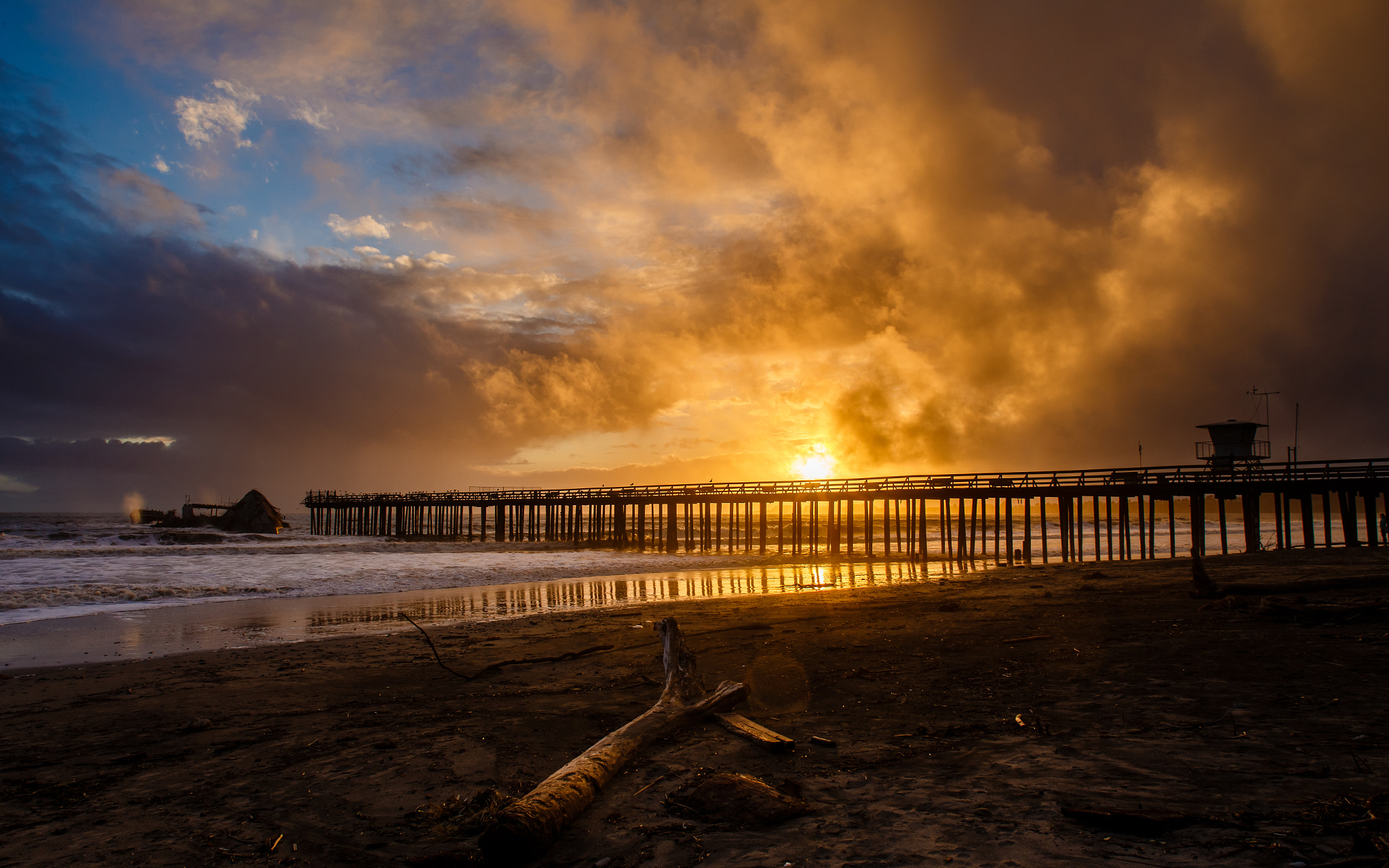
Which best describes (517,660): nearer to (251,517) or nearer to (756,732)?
(756,732)

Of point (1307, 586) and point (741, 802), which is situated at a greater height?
point (1307, 586)

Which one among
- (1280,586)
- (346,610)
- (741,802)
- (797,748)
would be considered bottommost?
(346,610)

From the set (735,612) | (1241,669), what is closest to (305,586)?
(735,612)

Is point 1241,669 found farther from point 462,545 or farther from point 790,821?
point 462,545

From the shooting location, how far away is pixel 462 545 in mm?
55344

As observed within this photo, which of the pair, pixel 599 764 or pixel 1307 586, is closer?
pixel 599 764

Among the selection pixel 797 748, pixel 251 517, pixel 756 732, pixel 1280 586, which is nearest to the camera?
pixel 797 748

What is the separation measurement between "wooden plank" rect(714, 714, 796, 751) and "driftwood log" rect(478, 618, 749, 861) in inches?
12.5

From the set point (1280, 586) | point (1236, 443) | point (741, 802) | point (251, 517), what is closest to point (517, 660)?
point (741, 802)

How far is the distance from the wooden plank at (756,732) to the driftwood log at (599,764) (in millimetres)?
317

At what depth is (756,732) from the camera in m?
6.29

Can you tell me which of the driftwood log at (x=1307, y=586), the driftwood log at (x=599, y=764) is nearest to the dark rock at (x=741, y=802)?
the driftwood log at (x=599, y=764)

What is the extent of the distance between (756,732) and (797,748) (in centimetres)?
40

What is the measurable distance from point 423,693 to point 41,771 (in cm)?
363
